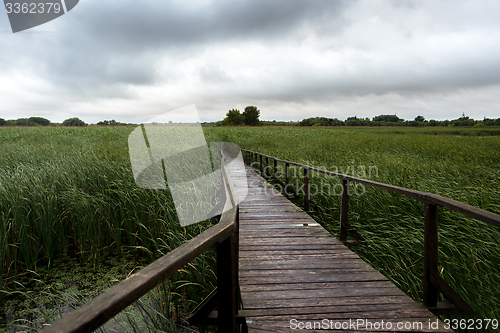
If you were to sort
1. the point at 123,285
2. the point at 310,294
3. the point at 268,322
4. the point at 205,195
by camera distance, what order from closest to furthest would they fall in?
1. the point at 123,285
2. the point at 268,322
3. the point at 310,294
4. the point at 205,195

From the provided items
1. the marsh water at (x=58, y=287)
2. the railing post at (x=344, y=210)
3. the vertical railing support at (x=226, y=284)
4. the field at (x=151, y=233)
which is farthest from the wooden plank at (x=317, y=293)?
the marsh water at (x=58, y=287)

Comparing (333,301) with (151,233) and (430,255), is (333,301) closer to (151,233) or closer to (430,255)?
(430,255)

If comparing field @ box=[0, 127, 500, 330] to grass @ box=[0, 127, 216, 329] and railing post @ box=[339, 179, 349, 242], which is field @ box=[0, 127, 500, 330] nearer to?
grass @ box=[0, 127, 216, 329]

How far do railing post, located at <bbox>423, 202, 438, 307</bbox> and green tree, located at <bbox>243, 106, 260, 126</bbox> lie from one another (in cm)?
7808

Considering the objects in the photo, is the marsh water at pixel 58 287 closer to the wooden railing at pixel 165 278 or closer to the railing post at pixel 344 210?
the wooden railing at pixel 165 278

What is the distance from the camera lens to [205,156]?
969cm

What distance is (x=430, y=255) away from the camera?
2.15 m

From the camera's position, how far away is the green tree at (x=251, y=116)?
79.0 m

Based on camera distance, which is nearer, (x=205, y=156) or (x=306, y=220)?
(x=306, y=220)

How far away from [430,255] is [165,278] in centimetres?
221

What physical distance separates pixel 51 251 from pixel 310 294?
3764mm

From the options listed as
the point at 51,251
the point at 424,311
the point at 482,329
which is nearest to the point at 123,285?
the point at 424,311

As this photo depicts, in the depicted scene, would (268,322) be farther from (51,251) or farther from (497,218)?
(51,251)

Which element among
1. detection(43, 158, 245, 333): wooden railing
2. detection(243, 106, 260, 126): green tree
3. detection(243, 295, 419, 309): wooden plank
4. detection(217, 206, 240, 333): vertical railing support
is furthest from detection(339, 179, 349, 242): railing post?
detection(243, 106, 260, 126): green tree
